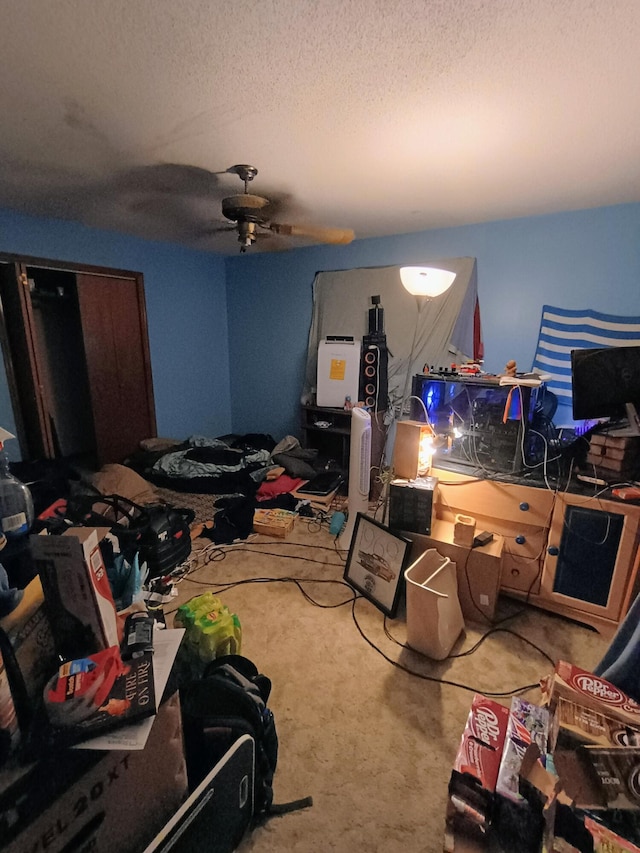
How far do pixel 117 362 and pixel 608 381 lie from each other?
3.76 m

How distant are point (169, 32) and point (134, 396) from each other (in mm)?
3246

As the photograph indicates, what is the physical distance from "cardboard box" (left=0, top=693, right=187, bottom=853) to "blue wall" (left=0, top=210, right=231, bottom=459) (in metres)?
3.20

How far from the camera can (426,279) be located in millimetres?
2039

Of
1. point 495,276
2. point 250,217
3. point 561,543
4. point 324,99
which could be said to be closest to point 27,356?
point 250,217

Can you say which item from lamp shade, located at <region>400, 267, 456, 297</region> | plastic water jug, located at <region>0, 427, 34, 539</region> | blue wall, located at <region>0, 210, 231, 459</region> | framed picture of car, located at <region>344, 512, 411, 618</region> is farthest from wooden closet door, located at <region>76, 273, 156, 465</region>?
lamp shade, located at <region>400, 267, 456, 297</region>

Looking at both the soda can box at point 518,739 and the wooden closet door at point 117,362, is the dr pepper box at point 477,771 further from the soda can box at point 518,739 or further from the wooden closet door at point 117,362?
the wooden closet door at point 117,362

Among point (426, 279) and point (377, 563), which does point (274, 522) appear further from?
point (426, 279)

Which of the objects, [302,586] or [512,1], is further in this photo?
[302,586]

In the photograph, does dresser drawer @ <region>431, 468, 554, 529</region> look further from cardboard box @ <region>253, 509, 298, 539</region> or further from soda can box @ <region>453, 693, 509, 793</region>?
cardboard box @ <region>253, 509, 298, 539</region>

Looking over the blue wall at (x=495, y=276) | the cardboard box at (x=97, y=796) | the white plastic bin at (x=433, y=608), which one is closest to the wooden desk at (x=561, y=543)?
the white plastic bin at (x=433, y=608)

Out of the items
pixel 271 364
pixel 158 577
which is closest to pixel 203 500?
pixel 158 577

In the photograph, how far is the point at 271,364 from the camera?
454 cm

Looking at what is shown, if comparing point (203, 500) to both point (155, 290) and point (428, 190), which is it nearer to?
point (155, 290)

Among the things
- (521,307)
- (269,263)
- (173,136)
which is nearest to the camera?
(173,136)
